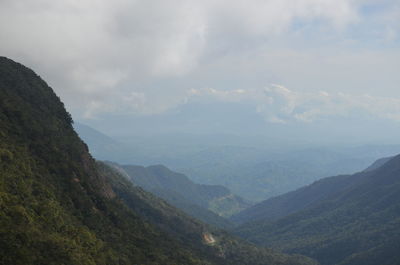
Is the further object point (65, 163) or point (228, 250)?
point (228, 250)

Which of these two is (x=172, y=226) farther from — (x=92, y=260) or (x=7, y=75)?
(x=92, y=260)

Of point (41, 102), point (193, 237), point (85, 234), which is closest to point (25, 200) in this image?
point (85, 234)

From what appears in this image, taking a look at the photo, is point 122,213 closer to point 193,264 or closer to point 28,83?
point 193,264

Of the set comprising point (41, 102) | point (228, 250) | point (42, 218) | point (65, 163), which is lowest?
point (228, 250)

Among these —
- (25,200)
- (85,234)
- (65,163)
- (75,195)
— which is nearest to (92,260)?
(85,234)

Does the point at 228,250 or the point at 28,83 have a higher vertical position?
the point at 28,83

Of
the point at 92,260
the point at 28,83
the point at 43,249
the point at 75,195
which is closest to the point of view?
the point at 43,249

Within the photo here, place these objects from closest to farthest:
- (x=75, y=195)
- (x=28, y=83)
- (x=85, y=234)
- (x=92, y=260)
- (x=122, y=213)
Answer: (x=92, y=260), (x=85, y=234), (x=75, y=195), (x=122, y=213), (x=28, y=83)
